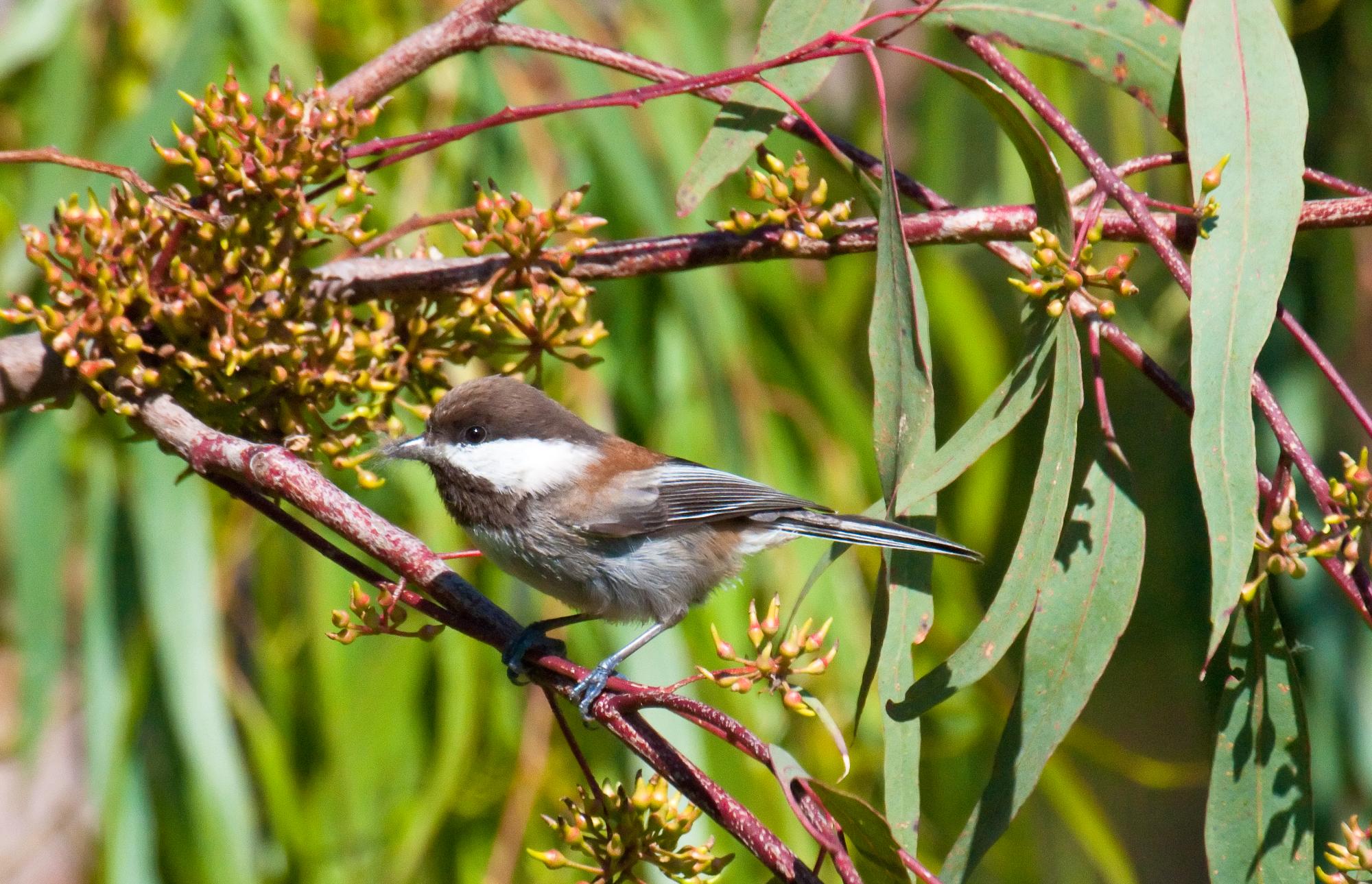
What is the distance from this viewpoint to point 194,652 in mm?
2348

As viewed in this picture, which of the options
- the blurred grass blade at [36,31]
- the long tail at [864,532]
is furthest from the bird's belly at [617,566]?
the blurred grass blade at [36,31]

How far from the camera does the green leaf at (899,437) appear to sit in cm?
130

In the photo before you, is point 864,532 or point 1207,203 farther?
point 864,532

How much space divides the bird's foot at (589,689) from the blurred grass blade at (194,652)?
88 cm

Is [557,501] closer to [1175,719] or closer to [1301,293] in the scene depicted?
[1301,293]

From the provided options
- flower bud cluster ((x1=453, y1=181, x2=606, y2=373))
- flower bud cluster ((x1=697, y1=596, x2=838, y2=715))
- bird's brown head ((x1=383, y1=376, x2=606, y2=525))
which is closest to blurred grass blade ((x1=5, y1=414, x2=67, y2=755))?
bird's brown head ((x1=383, y1=376, x2=606, y2=525))

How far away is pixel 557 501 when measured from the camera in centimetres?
204

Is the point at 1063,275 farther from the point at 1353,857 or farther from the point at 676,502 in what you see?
the point at 676,502

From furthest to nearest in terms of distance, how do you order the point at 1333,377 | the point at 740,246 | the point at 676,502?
1. the point at 676,502
2. the point at 740,246
3. the point at 1333,377

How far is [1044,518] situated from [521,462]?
3.06 feet

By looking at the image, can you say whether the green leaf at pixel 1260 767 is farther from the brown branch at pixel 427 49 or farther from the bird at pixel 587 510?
the brown branch at pixel 427 49

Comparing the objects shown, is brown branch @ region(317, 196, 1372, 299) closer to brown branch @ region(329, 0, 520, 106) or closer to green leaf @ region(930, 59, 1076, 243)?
green leaf @ region(930, 59, 1076, 243)

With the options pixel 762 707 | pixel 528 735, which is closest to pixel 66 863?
pixel 528 735

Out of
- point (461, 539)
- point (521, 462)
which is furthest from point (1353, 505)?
point (461, 539)
